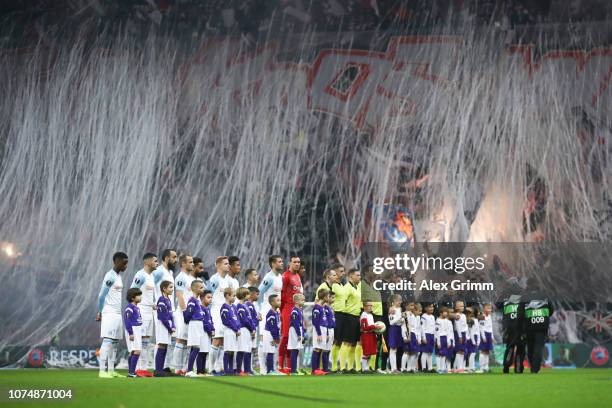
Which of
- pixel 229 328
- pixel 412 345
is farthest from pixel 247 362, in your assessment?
pixel 412 345

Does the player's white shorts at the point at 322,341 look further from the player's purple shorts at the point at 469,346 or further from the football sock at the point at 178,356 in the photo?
the player's purple shorts at the point at 469,346

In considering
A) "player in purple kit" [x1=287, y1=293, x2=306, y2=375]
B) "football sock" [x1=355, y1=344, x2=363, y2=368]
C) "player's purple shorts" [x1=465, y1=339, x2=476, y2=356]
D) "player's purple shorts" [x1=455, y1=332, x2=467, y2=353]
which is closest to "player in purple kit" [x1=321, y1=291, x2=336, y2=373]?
"football sock" [x1=355, y1=344, x2=363, y2=368]

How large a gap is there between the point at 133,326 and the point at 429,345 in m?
6.39

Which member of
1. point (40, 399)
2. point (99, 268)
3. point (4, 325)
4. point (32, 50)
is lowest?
point (40, 399)

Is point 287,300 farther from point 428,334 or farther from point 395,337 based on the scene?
point 428,334

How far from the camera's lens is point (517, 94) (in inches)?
1097

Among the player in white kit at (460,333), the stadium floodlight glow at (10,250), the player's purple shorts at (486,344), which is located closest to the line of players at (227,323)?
the player in white kit at (460,333)

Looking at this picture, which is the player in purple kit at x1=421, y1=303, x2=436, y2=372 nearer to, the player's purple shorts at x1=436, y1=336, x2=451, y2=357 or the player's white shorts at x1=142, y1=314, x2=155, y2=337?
the player's purple shorts at x1=436, y1=336, x2=451, y2=357

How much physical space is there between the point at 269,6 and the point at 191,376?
55.3ft

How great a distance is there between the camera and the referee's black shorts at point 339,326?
53.2ft

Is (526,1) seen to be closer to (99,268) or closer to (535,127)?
(535,127)

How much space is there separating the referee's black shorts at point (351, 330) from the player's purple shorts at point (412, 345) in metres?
1.32

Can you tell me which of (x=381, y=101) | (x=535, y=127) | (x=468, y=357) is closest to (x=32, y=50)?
(x=381, y=101)

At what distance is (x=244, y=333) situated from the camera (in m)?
15.1
